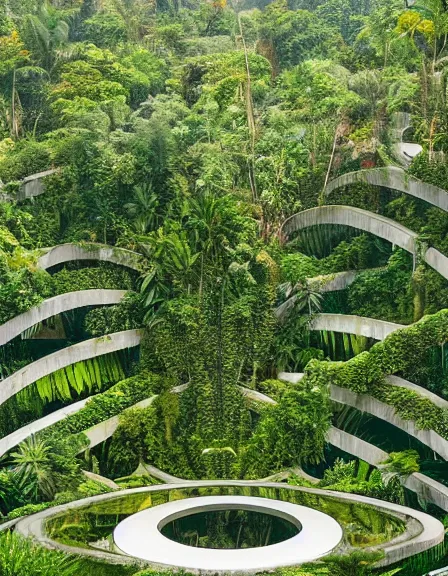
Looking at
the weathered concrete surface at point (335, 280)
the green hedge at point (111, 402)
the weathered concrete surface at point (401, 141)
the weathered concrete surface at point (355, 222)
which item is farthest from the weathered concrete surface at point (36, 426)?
the weathered concrete surface at point (401, 141)

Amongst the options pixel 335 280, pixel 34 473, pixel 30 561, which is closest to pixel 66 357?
pixel 34 473

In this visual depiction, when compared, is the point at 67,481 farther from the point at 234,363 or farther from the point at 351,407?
the point at 351,407

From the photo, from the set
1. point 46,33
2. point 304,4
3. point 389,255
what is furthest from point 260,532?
point 304,4

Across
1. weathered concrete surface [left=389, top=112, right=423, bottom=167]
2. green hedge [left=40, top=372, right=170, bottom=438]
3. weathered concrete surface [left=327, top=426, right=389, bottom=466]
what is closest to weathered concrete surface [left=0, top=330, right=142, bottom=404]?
green hedge [left=40, top=372, right=170, bottom=438]

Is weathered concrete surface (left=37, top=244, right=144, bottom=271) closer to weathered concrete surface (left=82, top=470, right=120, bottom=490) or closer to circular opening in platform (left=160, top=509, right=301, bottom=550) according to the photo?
weathered concrete surface (left=82, top=470, right=120, bottom=490)

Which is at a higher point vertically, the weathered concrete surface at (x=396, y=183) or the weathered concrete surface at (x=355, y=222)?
the weathered concrete surface at (x=396, y=183)

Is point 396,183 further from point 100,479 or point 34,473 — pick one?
point 34,473

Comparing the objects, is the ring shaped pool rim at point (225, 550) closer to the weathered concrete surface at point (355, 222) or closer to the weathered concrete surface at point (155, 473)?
the weathered concrete surface at point (155, 473)
